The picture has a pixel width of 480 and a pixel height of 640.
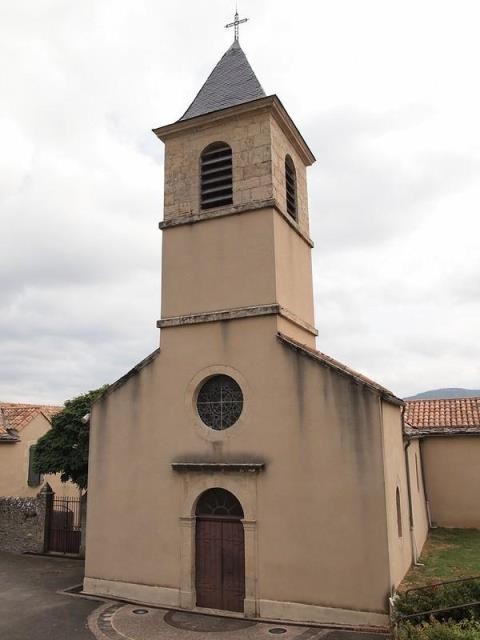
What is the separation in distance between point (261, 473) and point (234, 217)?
6.53m

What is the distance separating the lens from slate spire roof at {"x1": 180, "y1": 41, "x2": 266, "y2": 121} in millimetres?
14836

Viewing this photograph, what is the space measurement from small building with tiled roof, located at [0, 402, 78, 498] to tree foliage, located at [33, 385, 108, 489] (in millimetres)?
5524

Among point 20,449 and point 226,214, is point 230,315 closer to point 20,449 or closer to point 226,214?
point 226,214

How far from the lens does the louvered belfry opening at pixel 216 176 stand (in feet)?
46.6

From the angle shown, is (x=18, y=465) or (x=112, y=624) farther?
(x=18, y=465)

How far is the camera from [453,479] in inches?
773

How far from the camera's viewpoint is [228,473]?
1221 cm

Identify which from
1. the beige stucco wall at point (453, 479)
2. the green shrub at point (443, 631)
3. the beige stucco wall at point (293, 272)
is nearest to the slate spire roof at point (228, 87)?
the beige stucco wall at point (293, 272)

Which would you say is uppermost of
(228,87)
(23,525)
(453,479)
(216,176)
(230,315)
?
(228,87)

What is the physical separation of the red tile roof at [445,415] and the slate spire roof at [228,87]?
13.0m

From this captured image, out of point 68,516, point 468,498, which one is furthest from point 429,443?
point 68,516

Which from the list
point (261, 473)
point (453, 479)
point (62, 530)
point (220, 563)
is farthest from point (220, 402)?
point (453, 479)

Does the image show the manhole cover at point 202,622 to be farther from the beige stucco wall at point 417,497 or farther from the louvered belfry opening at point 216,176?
the louvered belfry opening at point 216,176

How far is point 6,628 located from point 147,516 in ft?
12.0
